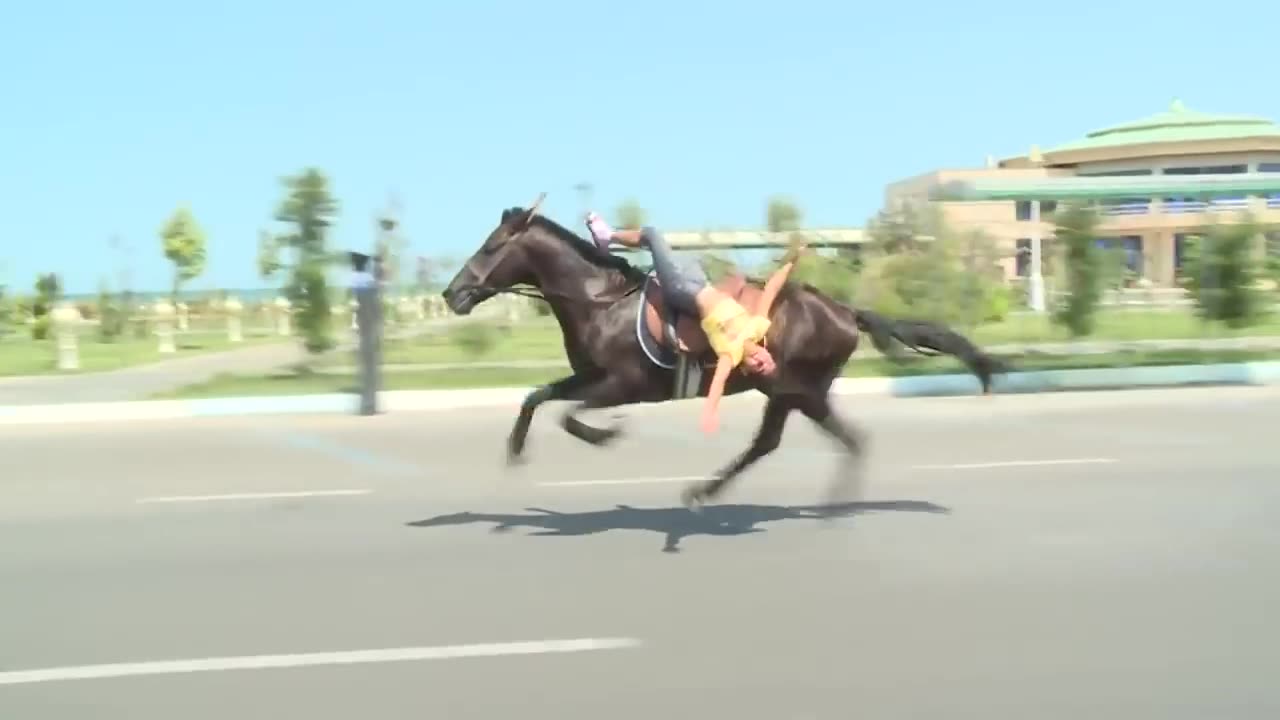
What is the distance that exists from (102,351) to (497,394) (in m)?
15.6

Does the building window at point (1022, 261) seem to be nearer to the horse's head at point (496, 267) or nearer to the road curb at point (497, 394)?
the road curb at point (497, 394)

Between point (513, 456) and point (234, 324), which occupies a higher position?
point (513, 456)

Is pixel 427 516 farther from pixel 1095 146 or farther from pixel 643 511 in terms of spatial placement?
pixel 1095 146

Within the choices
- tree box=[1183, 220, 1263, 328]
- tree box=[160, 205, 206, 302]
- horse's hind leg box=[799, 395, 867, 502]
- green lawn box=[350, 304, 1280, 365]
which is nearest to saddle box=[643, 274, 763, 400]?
horse's hind leg box=[799, 395, 867, 502]

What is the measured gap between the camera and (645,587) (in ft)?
20.1

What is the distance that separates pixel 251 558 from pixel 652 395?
8.43 ft

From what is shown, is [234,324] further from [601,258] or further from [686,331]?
[686,331]

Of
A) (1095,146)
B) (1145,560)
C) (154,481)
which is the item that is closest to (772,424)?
(1145,560)

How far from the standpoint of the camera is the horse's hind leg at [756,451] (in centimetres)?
754

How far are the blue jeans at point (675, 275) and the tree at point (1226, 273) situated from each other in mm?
14222

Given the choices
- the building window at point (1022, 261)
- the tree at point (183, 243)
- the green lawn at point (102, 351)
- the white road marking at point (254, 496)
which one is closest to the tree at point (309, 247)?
the green lawn at point (102, 351)

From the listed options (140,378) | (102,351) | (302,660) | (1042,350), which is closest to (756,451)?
(302,660)

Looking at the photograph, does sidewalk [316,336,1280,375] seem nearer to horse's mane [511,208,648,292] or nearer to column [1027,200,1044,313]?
column [1027,200,1044,313]

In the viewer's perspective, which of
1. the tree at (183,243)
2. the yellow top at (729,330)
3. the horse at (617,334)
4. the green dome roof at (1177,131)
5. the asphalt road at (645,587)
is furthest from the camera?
the green dome roof at (1177,131)
